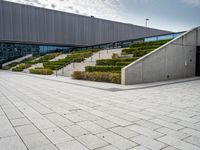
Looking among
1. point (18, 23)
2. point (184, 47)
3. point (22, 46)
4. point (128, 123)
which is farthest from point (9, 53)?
point (128, 123)

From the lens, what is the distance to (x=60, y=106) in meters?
6.17

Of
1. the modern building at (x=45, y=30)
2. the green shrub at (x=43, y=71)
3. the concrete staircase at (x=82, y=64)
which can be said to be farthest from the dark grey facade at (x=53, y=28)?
the concrete staircase at (x=82, y=64)

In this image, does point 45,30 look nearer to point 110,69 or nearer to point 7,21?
point 7,21

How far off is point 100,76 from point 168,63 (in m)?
5.24

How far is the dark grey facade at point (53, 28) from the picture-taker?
33094 millimetres

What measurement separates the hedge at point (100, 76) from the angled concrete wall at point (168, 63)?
2.25 ft

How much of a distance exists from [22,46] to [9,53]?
10.1 feet

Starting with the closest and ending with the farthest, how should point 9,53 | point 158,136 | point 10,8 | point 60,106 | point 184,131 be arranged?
point 158,136, point 184,131, point 60,106, point 10,8, point 9,53

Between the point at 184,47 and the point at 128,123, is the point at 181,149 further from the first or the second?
the point at 184,47

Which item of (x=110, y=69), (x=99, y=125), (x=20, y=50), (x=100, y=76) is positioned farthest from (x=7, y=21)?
(x=99, y=125)

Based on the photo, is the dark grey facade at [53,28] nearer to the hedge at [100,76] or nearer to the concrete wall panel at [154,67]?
the hedge at [100,76]

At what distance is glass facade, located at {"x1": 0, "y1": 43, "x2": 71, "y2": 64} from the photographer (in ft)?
129

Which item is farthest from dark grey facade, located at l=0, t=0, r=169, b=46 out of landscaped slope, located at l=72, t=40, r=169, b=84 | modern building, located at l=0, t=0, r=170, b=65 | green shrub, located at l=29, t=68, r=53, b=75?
landscaped slope, located at l=72, t=40, r=169, b=84

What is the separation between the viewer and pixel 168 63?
545 inches
